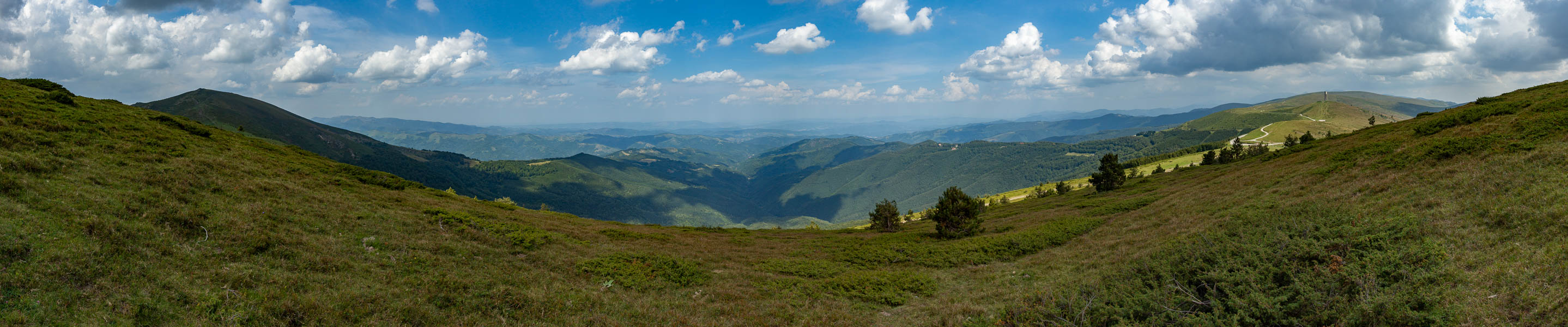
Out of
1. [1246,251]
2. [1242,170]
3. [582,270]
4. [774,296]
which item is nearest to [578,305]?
[582,270]

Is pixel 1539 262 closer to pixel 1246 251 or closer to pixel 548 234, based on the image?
pixel 1246 251

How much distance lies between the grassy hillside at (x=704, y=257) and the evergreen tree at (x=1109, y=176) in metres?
38.9

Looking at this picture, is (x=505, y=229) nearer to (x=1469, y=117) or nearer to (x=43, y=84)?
(x=43, y=84)

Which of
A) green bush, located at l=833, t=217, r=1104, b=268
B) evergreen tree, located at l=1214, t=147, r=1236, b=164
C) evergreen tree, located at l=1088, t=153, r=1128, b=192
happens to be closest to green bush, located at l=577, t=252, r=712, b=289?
green bush, located at l=833, t=217, r=1104, b=268

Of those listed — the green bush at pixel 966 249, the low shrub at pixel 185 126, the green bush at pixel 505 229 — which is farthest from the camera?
the low shrub at pixel 185 126

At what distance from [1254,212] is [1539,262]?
41.4 feet

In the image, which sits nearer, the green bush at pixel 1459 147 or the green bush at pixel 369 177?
the green bush at pixel 1459 147

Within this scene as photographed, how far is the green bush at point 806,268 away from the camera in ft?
72.4

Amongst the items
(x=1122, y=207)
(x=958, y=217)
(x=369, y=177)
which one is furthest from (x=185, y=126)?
(x=1122, y=207)

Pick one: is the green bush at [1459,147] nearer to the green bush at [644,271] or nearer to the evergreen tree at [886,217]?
the green bush at [644,271]

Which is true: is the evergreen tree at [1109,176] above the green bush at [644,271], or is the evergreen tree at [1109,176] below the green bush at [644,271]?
below

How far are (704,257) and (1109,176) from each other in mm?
66781

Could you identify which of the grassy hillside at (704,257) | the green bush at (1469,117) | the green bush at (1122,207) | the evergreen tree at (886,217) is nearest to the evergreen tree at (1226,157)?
the green bush at (1469,117)

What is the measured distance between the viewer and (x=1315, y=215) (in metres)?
15.9
